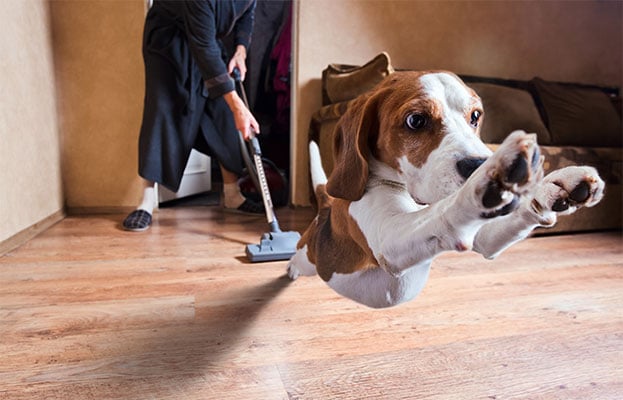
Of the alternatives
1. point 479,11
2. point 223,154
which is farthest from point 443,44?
point 223,154

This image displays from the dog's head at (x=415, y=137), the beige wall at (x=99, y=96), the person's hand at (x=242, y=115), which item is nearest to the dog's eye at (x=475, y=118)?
the dog's head at (x=415, y=137)

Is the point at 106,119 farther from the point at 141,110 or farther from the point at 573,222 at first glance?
the point at 573,222

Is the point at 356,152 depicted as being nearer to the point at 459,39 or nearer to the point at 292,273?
the point at 292,273

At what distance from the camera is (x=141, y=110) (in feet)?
7.25

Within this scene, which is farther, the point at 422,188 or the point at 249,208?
the point at 249,208

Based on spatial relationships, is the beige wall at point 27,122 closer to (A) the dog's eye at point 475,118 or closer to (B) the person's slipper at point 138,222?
(B) the person's slipper at point 138,222

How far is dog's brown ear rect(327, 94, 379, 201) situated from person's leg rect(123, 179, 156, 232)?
56.3 inches

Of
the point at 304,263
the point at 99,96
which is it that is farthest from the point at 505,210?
the point at 99,96

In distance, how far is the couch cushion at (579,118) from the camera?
7.59ft

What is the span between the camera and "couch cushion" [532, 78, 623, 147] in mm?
2312

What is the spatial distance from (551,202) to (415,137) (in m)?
0.18

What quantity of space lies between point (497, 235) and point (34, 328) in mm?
965

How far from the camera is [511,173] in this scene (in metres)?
0.36

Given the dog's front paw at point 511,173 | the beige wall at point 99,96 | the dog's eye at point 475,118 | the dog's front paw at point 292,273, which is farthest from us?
the beige wall at point 99,96
